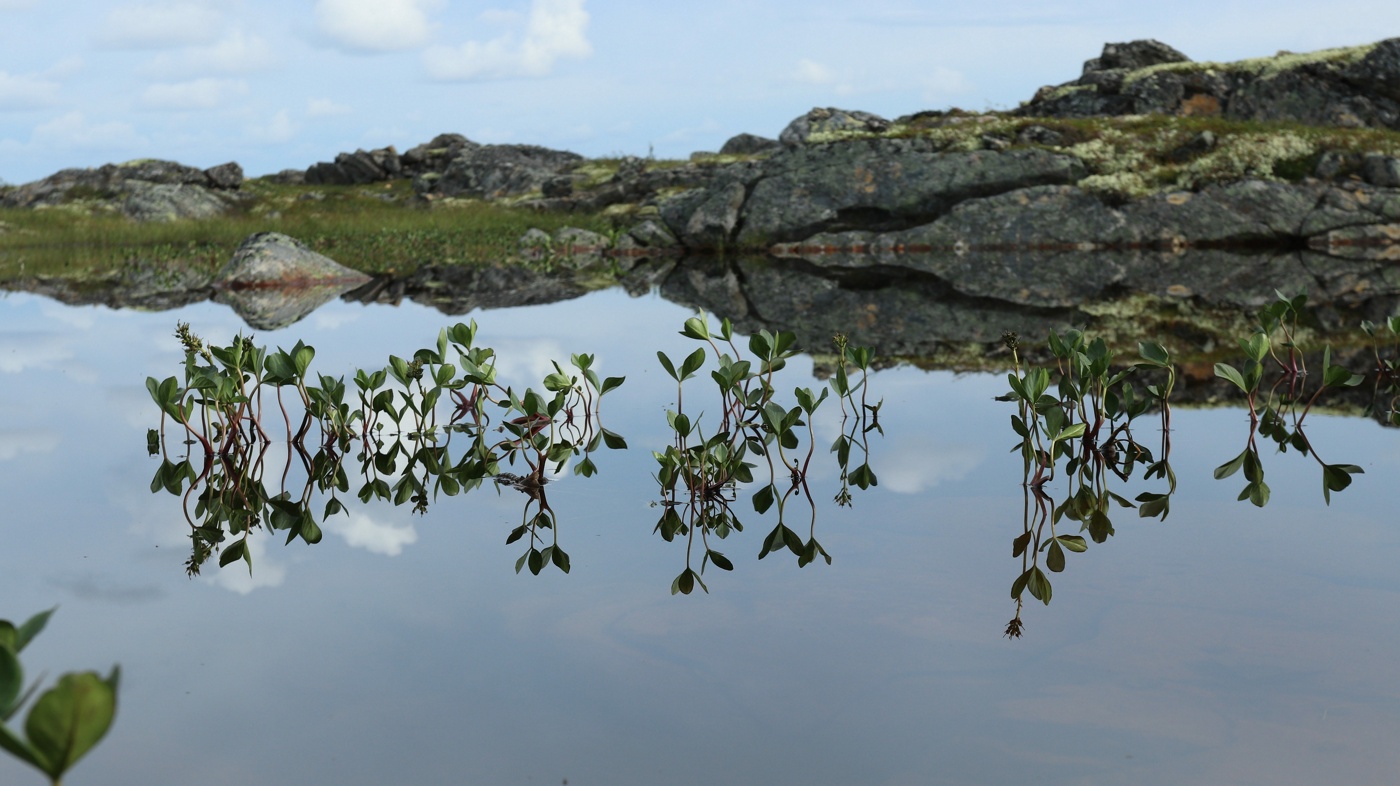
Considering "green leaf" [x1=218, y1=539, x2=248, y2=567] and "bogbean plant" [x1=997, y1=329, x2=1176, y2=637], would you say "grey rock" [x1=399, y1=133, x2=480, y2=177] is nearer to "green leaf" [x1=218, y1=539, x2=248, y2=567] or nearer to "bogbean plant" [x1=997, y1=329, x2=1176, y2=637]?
"bogbean plant" [x1=997, y1=329, x2=1176, y2=637]

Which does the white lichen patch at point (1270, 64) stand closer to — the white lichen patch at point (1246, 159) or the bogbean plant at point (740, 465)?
the white lichen patch at point (1246, 159)

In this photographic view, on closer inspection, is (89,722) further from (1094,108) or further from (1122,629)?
(1094,108)

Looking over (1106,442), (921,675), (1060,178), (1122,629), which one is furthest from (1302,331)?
(1060,178)

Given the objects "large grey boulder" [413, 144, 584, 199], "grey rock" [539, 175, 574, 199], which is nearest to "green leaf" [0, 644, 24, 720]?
"grey rock" [539, 175, 574, 199]

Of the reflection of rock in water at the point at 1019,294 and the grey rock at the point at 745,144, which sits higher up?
the grey rock at the point at 745,144

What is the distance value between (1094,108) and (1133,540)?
30.5 metres

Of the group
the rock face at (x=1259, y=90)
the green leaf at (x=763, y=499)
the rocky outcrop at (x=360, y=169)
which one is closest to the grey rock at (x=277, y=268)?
the green leaf at (x=763, y=499)

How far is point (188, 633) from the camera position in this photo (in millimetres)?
3934

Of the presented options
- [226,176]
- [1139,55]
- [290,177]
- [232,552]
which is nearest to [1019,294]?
[232,552]

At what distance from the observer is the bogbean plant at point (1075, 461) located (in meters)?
4.77

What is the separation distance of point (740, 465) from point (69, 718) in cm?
477

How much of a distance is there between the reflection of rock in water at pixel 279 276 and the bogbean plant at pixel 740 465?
1172cm

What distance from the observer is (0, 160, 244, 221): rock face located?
126 ft

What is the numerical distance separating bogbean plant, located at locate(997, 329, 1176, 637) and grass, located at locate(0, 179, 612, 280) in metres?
18.3
